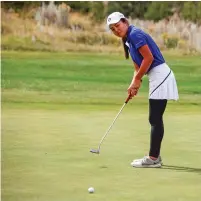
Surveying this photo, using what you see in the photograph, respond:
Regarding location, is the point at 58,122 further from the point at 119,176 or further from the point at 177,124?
the point at 119,176

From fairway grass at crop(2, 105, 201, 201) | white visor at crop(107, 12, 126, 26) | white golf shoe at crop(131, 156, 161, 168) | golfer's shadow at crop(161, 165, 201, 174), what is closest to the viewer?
fairway grass at crop(2, 105, 201, 201)

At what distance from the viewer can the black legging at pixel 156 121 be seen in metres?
5.58

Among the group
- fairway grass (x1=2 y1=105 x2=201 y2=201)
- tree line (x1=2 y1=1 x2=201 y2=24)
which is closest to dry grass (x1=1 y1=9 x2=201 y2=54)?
tree line (x1=2 y1=1 x2=201 y2=24)

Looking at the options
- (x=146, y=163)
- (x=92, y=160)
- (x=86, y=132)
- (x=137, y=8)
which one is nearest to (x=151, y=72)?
(x=146, y=163)

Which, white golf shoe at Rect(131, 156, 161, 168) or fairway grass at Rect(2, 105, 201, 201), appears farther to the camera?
white golf shoe at Rect(131, 156, 161, 168)

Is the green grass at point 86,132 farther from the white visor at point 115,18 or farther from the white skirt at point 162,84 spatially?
the white visor at point 115,18

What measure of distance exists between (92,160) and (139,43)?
37.3 inches

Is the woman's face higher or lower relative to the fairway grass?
higher

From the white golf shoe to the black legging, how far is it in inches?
3.4

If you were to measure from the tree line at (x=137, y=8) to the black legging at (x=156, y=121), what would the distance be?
29.1 ft

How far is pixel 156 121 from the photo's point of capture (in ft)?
18.5

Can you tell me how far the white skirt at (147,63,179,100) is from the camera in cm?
554

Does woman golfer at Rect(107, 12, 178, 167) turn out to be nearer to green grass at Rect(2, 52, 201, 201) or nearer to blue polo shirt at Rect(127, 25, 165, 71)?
blue polo shirt at Rect(127, 25, 165, 71)

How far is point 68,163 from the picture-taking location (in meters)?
5.52
